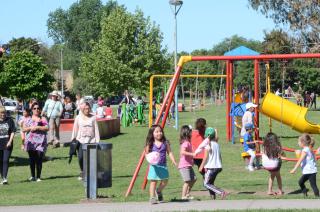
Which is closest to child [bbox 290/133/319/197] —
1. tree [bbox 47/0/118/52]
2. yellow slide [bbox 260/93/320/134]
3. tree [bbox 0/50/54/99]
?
yellow slide [bbox 260/93/320/134]

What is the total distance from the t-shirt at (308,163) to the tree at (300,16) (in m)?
41.2

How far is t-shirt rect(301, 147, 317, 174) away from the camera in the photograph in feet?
41.9

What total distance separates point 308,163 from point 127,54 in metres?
64.6

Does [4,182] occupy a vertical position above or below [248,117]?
below

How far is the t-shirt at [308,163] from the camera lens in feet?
41.9

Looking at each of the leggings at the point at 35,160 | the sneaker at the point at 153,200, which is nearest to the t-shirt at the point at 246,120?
the leggings at the point at 35,160

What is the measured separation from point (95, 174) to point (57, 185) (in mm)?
3506

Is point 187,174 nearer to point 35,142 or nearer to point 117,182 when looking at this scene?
point 117,182

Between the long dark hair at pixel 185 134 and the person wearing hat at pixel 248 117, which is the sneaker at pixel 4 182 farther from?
the person wearing hat at pixel 248 117

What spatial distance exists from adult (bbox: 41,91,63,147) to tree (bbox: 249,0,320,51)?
31355 mm

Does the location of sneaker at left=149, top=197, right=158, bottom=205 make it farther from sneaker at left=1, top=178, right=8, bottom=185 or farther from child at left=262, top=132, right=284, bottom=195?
sneaker at left=1, top=178, right=8, bottom=185

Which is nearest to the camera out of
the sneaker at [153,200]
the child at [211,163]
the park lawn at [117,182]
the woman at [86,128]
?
the sneaker at [153,200]

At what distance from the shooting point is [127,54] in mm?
76875

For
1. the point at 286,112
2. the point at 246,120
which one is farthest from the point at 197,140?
the point at 286,112
